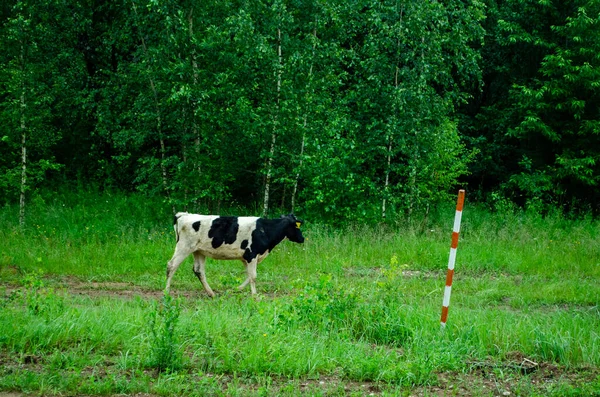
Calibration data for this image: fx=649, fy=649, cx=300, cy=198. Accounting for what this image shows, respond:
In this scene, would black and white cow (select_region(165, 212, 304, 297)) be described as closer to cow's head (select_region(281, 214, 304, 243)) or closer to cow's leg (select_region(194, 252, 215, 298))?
cow's leg (select_region(194, 252, 215, 298))

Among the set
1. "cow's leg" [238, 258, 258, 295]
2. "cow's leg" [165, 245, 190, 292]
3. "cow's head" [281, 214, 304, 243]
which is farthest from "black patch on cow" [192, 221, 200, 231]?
"cow's head" [281, 214, 304, 243]

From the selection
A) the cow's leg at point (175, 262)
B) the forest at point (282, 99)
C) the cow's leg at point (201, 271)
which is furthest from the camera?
the forest at point (282, 99)

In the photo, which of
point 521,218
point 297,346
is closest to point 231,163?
point 521,218

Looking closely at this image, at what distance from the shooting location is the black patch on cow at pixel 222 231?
1164cm

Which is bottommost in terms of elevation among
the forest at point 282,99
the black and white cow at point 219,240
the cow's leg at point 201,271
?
the cow's leg at point 201,271

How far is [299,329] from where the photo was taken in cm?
789

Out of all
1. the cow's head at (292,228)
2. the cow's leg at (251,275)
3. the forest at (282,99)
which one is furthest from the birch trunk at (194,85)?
the cow's leg at (251,275)

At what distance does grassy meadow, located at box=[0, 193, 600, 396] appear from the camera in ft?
20.9

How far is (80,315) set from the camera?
25.6ft

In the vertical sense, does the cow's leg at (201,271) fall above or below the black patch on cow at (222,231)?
below

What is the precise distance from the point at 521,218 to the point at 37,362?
14.7 meters

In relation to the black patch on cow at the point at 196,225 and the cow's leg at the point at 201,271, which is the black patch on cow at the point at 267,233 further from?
the black patch on cow at the point at 196,225

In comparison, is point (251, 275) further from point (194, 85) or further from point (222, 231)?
point (194, 85)

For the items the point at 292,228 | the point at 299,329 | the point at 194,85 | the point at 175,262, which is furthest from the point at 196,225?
the point at 194,85
